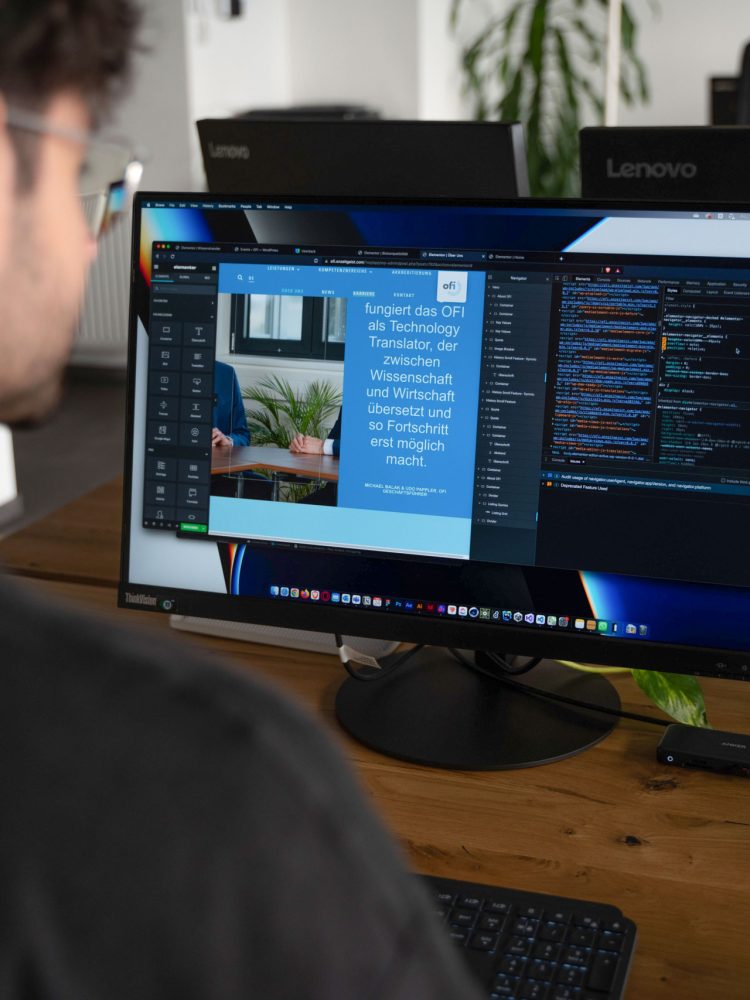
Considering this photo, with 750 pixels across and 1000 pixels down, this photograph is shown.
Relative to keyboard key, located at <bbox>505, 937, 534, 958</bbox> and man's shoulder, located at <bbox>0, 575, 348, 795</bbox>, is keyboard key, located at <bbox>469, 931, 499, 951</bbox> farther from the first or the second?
man's shoulder, located at <bbox>0, 575, 348, 795</bbox>

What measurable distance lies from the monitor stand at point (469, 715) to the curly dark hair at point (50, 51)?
0.68 metres

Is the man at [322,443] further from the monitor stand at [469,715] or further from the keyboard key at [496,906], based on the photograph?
the keyboard key at [496,906]

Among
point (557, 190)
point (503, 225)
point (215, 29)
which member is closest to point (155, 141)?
point (215, 29)

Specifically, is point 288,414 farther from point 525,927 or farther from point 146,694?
point 146,694

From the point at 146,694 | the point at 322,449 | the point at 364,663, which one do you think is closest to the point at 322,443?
the point at 322,449

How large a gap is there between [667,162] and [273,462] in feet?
1.85

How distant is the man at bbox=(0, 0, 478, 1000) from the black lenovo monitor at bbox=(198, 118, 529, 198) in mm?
877

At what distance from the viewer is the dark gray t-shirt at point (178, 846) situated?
35 cm

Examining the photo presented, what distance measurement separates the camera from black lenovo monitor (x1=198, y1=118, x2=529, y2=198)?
1.20 metres

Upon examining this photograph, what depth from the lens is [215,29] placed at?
200 inches

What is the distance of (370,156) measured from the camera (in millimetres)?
1250

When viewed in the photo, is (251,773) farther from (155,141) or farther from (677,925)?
(155,141)

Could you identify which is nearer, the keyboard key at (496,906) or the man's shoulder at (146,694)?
the man's shoulder at (146,694)

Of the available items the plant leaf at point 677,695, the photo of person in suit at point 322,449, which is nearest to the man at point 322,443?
the photo of person in suit at point 322,449
